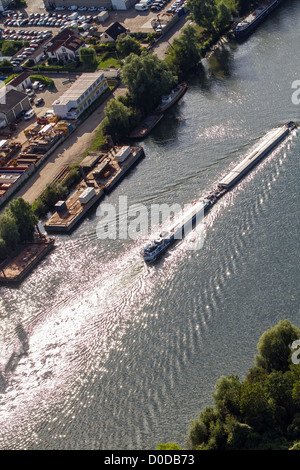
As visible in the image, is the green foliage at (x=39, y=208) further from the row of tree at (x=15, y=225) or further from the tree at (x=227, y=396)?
the tree at (x=227, y=396)

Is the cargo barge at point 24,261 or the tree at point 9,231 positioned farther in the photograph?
the tree at point 9,231

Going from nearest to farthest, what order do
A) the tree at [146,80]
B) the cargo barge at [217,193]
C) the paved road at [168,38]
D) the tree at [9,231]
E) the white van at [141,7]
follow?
the cargo barge at [217,193] < the tree at [9,231] < the tree at [146,80] < the paved road at [168,38] < the white van at [141,7]

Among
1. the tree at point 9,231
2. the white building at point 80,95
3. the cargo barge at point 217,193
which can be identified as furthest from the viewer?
the white building at point 80,95

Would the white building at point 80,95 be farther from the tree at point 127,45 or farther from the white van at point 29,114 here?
the tree at point 127,45

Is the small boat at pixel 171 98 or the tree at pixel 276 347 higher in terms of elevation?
the tree at pixel 276 347

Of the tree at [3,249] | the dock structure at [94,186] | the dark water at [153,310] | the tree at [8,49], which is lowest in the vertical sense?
the dark water at [153,310]

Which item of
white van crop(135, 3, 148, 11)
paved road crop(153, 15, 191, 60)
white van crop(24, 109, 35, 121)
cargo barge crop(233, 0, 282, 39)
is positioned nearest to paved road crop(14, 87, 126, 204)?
white van crop(24, 109, 35, 121)

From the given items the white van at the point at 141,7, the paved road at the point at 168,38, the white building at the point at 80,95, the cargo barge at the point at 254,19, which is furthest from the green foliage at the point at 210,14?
the white building at the point at 80,95
